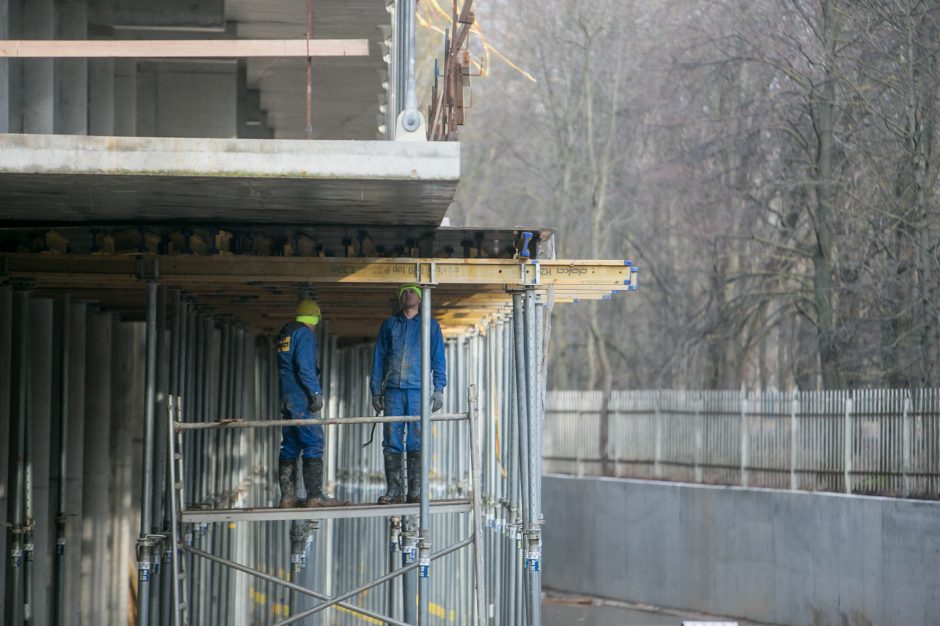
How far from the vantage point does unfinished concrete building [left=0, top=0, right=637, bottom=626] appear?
365 inches

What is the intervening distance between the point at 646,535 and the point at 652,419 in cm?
225

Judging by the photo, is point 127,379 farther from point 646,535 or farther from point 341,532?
point 646,535

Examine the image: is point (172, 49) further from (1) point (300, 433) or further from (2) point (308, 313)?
(1) point (300, 433)

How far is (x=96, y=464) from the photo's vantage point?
16453 millimetres

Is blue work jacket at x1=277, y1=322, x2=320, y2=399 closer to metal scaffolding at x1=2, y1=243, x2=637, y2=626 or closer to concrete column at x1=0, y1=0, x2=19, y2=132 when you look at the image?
metal scaffolding at x1=2, y1=243, x2=637, y2=626

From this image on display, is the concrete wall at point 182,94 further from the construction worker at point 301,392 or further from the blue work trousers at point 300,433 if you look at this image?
the blue work trousers at point 300,433

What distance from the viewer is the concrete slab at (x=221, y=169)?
8.71 meters

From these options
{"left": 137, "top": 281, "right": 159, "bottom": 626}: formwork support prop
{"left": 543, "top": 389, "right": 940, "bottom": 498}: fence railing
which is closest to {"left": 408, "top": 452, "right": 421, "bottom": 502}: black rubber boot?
{"left": 137, "top": 281, "right": 159, "bottom": 626}: formwork support prop

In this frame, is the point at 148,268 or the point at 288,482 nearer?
the point at 148,268

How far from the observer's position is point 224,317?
16.1m

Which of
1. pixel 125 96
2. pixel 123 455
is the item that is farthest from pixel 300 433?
pixel 125 96

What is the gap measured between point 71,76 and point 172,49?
22.0ft

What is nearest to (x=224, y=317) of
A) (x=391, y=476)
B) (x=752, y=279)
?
(x=391, y=476)

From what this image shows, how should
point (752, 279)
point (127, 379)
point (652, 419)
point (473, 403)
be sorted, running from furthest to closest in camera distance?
point (752, 279)
point (652, 419)
point (127, 379)
point (473, 403)
